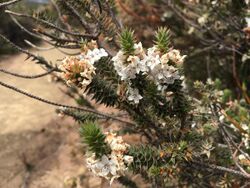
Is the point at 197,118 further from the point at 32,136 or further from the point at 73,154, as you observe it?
the point at 32,136

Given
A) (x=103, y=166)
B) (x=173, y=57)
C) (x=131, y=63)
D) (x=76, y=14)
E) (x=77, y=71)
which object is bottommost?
(x=103, y=166)

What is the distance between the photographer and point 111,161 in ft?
5.64

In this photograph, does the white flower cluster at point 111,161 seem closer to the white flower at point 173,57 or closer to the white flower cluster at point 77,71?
the white flower cluster at point 77,71

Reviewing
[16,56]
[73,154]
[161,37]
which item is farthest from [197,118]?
[16,56]

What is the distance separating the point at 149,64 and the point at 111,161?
0.45 meters

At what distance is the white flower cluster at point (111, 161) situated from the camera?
1695mm

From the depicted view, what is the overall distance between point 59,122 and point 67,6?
2.81 meters

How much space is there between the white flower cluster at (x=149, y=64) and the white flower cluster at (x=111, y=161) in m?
0.29

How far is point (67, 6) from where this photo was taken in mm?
2832

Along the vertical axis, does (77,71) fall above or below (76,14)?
below

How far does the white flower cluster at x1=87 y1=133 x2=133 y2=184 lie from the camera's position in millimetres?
1695

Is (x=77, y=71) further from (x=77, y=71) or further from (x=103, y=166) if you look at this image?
(x=103, y=166)

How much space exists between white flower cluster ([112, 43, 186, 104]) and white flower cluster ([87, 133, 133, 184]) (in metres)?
0.29

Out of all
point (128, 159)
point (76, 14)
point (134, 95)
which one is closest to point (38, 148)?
point (76, 14)
